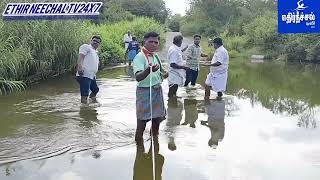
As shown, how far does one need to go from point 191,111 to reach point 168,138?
2.47 metres

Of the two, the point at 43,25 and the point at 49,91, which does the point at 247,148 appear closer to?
the point at 49,91

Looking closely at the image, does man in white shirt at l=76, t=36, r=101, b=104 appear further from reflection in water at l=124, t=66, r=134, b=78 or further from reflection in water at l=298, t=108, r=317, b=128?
reflection in water at l=124, t=66, r=134, b=78

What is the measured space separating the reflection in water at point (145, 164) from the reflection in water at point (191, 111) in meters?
1.91

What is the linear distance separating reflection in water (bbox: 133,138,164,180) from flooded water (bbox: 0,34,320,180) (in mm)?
13

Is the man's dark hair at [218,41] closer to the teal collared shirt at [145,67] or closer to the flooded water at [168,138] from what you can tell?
the flooded water at [168,138]

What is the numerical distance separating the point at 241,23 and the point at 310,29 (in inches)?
1338

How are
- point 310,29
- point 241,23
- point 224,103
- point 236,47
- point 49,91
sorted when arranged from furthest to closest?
point 241,23
point 236,47
point 49,91
point 224,103
point 310,29

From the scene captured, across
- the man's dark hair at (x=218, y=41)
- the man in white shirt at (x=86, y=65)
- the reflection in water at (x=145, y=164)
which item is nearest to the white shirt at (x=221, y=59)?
the man's dark hair at (x=218, y=41)

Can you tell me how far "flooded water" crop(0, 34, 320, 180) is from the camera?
5926 mm

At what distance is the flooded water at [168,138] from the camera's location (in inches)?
233

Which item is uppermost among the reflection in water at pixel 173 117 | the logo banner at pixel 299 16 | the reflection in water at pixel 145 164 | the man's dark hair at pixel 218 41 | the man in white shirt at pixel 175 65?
the logo banner at pixel 299 16

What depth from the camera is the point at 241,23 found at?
131 ft

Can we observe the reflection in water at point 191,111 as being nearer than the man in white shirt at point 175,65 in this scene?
Yes

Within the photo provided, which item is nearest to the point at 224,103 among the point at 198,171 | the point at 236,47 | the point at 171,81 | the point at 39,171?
the point at 171,81
